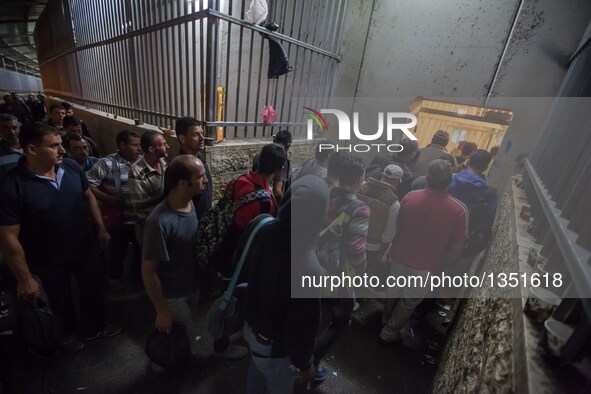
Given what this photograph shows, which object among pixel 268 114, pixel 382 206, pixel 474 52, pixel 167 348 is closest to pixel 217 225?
pixel 167 348

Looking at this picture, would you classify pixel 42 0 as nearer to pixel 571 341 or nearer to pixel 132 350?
pixel 132 350

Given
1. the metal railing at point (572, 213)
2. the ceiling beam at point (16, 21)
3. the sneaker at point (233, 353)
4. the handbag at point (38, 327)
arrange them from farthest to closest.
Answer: the ceiling beam at point (16, 21), the sneaker at point (233, 353), the handbag at point (38, 327), the metal railing at point (572, 213)

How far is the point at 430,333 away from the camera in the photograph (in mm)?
3084

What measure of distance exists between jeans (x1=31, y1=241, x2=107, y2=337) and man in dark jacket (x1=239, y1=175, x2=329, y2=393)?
5.76 feet

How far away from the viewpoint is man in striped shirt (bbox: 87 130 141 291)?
2.72 m

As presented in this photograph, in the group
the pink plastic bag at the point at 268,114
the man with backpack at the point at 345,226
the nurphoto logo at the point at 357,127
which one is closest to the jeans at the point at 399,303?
the man with backpack at the point at 345,226

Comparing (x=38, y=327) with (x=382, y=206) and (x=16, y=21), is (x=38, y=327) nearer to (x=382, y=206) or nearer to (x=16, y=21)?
(x=382, y=206)

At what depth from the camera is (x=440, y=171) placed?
2.26 meters

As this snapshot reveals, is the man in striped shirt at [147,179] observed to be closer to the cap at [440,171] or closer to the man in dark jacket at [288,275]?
the man in dark jacket at [288,275]

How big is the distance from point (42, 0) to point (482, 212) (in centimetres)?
1476

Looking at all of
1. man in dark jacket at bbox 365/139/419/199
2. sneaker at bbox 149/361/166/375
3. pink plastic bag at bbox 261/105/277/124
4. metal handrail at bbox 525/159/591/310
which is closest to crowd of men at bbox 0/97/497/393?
sneaker at bbox 149/361/166/375

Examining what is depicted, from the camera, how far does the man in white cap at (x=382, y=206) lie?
8.80 ft

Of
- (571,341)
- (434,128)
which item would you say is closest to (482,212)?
(571,341)

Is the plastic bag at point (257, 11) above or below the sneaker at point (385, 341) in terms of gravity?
above
